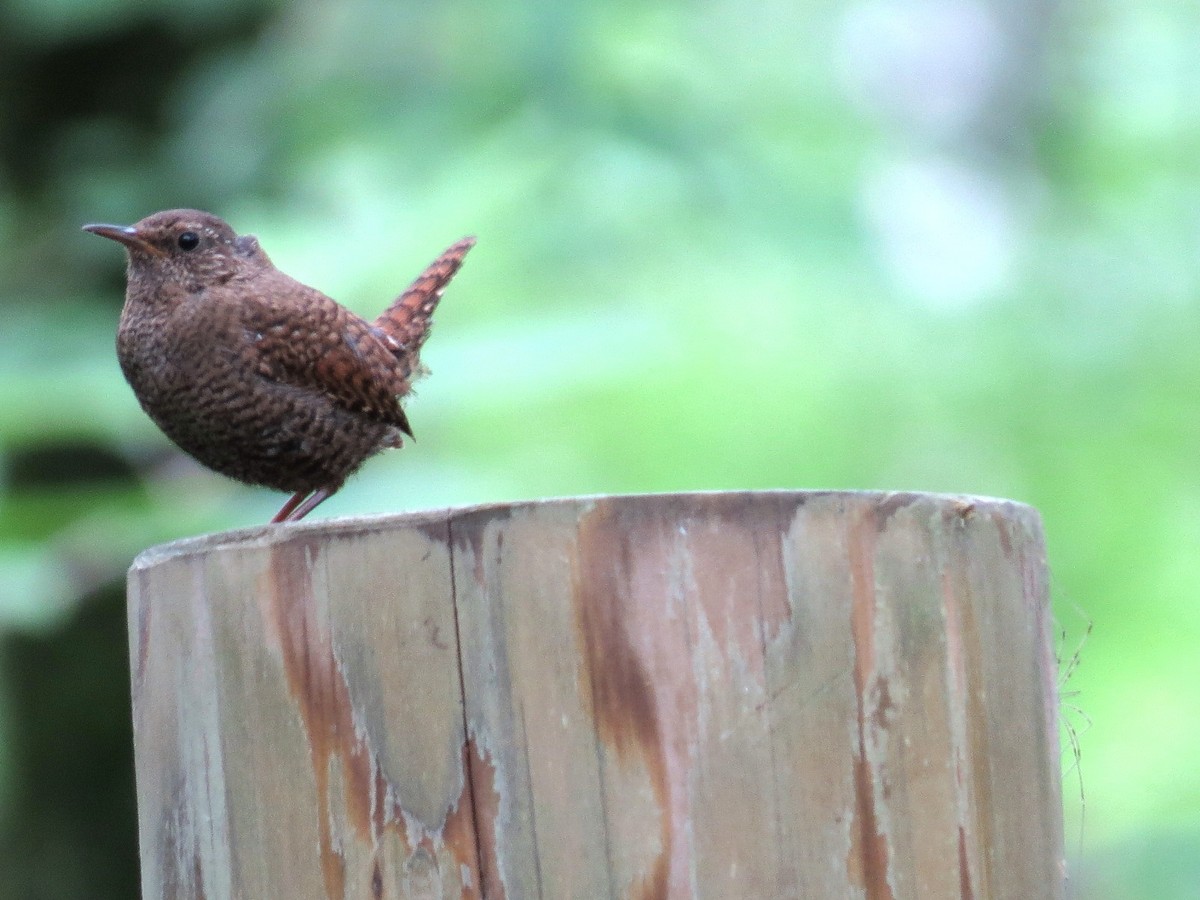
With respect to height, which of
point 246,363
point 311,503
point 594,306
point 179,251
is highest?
point 594,306

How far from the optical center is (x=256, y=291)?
3.05 meters

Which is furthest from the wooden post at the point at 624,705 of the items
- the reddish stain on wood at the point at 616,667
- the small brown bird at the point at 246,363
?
the small brown bird at the point at 246,363

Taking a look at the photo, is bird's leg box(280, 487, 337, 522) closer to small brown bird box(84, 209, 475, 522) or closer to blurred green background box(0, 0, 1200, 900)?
small brown bird box(84, 209, 475, 522)

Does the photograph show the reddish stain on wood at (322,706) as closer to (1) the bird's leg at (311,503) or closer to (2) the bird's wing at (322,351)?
(2) the bird's wing at (322,351)

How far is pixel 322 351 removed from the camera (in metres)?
3.04

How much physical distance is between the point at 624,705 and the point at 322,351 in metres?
1.82

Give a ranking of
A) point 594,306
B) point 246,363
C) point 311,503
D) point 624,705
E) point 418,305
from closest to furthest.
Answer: point 624,705
point 246,363
point 311,503
point 418,305
point 594,306

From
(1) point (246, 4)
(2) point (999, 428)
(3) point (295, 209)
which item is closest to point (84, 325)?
(3) point (295, 209)

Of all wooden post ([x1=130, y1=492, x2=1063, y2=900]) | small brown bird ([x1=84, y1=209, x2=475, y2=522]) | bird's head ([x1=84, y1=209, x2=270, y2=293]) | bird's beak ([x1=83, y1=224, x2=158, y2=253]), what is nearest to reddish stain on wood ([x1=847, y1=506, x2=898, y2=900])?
wooden post ([x1=130, y1=492, x2=1063, y2=900])

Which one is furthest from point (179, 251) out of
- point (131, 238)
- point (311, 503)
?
point (311, 503)

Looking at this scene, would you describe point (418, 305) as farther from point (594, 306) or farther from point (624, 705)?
point (624, 705)

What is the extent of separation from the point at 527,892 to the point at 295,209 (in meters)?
3.54

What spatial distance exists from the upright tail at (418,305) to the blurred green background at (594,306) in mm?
162

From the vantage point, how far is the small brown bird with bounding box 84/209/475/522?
2.91 metres
